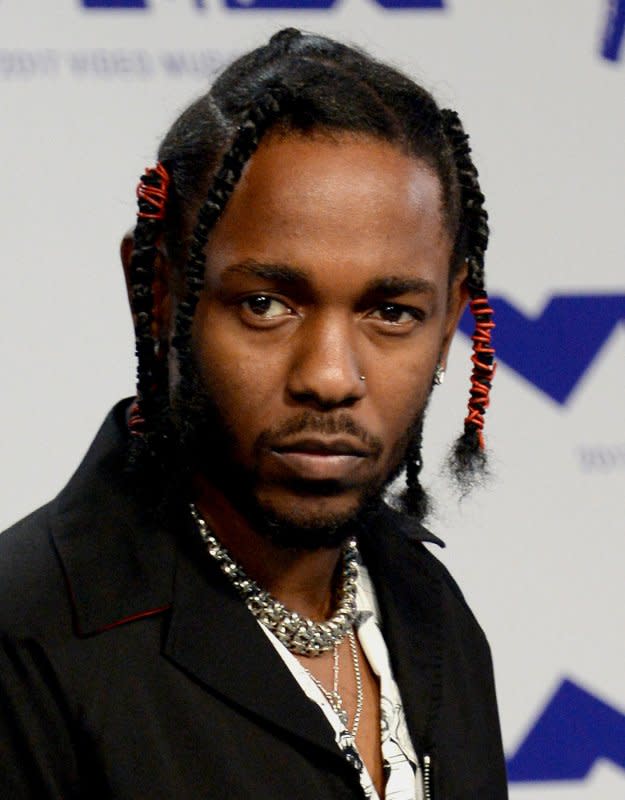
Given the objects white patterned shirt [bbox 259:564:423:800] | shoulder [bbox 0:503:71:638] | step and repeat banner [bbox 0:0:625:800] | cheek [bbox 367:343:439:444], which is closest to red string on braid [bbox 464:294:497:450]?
cheek [bbox 367:343:439:444]

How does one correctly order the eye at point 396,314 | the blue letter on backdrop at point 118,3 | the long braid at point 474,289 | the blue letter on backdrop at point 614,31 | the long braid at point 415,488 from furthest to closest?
the blue letter on backdrop at point 614,31
the blue letter on backdrop at point 118,3
the long braid at point 415,488
the long braid at point 474,289
the eye at point 396,314

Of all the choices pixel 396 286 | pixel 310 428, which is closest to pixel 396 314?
pixel 396 286

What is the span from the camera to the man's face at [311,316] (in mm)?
1268

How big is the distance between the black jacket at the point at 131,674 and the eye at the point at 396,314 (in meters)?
0.27

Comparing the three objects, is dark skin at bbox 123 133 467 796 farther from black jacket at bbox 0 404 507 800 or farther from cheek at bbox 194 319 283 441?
black jacket at bbox 0 404 507 800

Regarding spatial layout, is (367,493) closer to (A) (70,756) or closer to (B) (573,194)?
(A) (70,756)

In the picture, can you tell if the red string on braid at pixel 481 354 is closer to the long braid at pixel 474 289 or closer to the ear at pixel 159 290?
the long braid at pixel 474 289

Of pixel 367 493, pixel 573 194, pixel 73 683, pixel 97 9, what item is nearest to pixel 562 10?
pixel 573 194

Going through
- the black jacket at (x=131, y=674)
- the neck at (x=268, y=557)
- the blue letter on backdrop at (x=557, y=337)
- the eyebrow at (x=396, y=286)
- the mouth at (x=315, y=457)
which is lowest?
the black jacket at (x=131, y=674)

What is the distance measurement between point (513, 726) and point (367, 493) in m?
1.41

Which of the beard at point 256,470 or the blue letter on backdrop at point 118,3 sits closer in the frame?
the beard at point 256,470

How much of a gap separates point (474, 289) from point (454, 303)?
0.02m

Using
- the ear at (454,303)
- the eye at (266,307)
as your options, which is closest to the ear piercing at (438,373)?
the ear at (454,303)

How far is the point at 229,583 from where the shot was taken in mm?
1373
